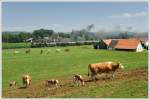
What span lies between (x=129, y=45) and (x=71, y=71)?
4.13ft

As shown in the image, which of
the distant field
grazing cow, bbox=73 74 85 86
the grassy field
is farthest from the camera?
the distant field

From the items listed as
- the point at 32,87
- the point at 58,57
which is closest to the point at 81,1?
the point at 58,57

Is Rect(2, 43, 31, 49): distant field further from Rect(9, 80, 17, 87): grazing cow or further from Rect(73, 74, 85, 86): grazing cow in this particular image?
Rect(73, 74, 85, 86): grazing cow

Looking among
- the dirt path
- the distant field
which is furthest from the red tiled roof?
the distant field

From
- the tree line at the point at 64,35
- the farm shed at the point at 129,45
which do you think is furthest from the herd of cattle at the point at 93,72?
the tree line at the point at 64,35

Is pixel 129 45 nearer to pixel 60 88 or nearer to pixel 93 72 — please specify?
pixel 93 72

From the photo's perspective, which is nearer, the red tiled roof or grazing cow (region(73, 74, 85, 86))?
grazing cow (region(73, 74, 85, 86))

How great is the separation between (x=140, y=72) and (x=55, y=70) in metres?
1.68

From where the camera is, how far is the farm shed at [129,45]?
922 cm

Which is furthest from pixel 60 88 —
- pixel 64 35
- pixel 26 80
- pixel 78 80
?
pixel 64 35

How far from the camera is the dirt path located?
8.85m

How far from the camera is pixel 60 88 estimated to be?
9000 millimetres

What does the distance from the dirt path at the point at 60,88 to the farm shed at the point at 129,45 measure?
450mm

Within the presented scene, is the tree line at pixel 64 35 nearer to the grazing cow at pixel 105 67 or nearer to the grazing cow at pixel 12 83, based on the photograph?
the grazing cow at pixel 105 67
